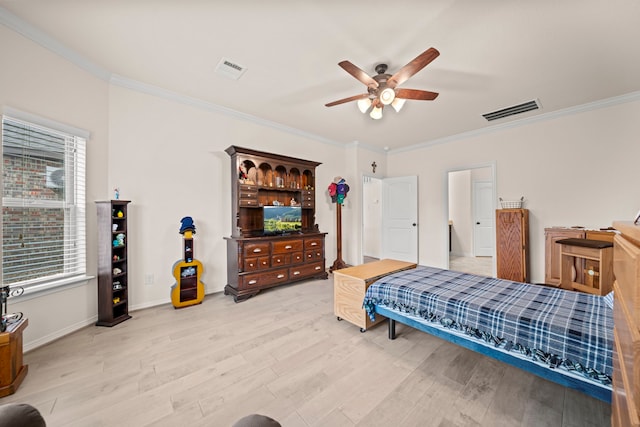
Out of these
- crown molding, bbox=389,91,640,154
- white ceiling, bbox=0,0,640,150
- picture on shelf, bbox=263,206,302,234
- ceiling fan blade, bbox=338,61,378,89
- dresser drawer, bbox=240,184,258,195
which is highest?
white ceiling, bbox=0,0,640,150

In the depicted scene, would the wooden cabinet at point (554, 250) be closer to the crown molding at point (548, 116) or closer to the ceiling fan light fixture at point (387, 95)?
the crown molding at point (548, 116)

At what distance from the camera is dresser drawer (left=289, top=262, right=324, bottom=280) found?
374 centimetres

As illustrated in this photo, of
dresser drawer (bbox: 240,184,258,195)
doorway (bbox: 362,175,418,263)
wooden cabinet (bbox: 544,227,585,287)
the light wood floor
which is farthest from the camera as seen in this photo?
doorway (bbox: 362,175,418,263)

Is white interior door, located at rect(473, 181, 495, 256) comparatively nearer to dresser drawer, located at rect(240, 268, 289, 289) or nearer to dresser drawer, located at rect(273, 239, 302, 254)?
dresser drawer, located at rect(273, 239, 302, 254)

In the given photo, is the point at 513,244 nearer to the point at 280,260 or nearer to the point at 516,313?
the point at 516,313

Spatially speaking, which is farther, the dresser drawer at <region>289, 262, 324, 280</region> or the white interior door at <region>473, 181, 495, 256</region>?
the white interior door at <region>473, 181, 495, 256</region>

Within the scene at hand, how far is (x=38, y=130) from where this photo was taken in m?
2.14

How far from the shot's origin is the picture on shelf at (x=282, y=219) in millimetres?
3672

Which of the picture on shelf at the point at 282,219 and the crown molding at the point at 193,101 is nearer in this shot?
the crown molding at the point at 193,101

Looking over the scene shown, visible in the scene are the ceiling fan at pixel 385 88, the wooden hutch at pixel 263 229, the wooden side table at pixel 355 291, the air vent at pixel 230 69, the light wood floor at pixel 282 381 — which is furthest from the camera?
the wooden hutch at pixel 263 229

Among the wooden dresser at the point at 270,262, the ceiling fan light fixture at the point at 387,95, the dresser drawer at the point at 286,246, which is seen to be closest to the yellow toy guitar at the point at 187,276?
the wooden dresser at the point at 270,262

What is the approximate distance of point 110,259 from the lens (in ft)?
8.10

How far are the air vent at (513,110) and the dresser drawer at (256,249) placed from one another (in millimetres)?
3871

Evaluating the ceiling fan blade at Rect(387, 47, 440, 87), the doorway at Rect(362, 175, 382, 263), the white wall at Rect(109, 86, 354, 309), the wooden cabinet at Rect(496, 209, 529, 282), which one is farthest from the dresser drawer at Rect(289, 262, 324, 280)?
the wooden cabinet at Rect(496, 209, 529, 282)
